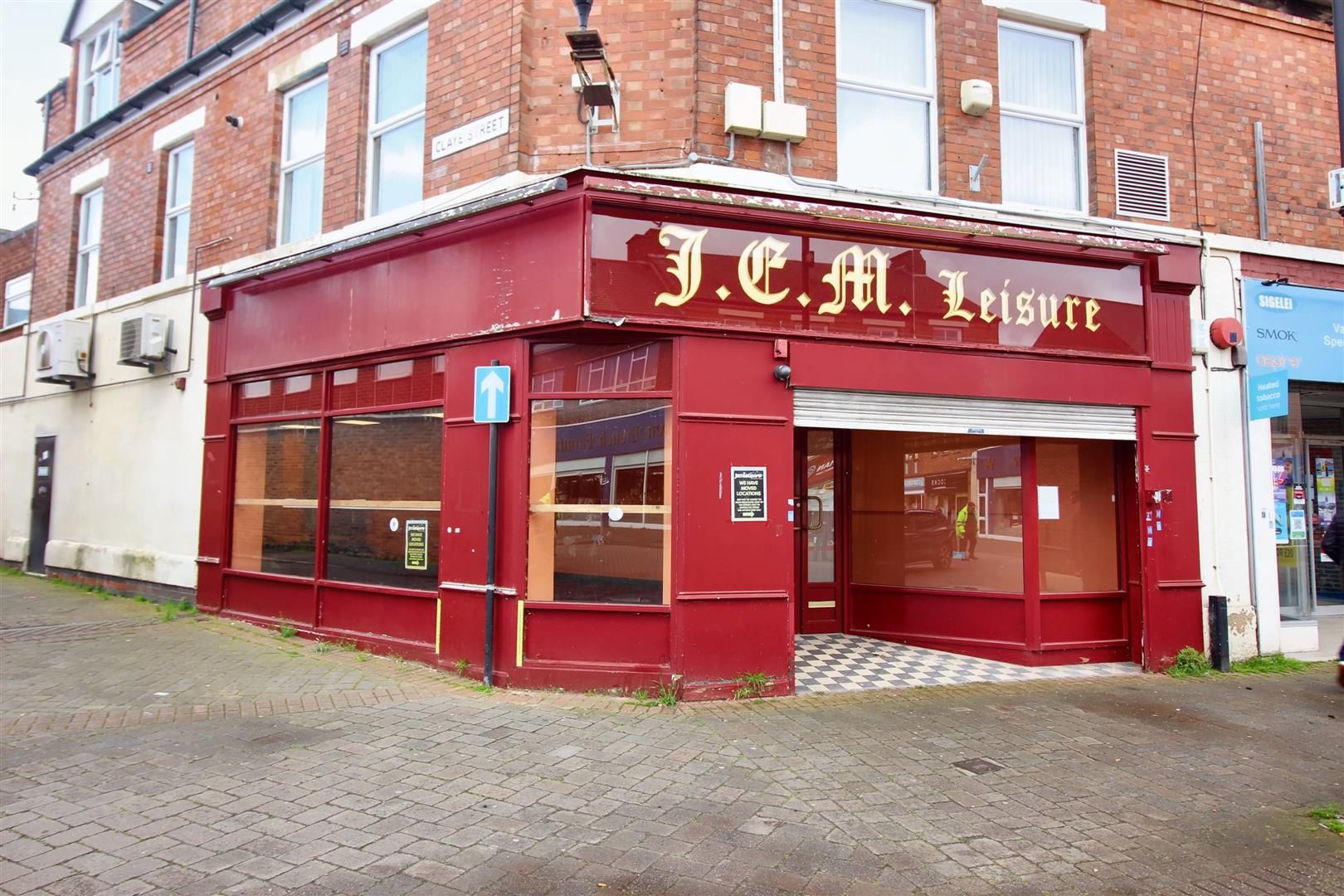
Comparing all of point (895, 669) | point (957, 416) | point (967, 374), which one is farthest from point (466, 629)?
point (967, 374)

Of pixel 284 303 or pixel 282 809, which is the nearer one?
pixel 282 809

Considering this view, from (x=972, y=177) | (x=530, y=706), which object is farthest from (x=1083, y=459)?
(x=530, y=706)

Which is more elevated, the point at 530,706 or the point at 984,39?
the point at 984,39

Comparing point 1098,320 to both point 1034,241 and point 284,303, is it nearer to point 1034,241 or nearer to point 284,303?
point 1034,241

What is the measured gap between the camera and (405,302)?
7508 mm

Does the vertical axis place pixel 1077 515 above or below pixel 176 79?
below

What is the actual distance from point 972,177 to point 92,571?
41.3ft

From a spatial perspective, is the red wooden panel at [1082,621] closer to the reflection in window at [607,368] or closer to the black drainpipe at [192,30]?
the reflection in window at [607,368]

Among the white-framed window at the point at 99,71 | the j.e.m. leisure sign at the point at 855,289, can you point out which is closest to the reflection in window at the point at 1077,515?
the j.e.m. leisure sign at the point at 855,289

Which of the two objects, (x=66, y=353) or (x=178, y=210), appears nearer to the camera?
(x=178, y=210)

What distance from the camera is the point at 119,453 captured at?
36.9 feet

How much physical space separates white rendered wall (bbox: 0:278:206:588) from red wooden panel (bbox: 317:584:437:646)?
9.16 feet

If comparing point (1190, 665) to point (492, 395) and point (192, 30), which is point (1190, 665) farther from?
point (192, 30)

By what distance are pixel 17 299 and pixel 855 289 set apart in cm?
1607
